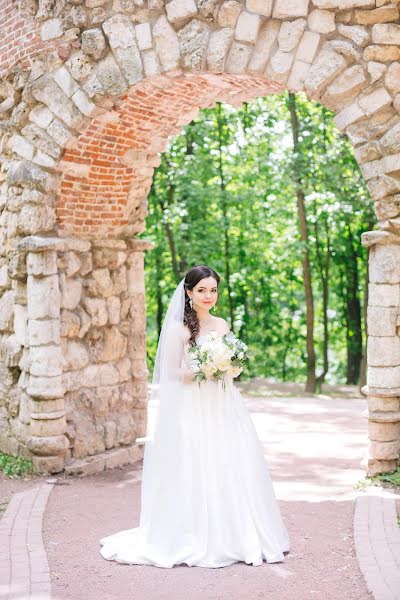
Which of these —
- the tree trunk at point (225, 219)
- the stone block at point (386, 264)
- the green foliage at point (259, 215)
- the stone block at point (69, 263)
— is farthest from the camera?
the tree trunk at point (225, 219)

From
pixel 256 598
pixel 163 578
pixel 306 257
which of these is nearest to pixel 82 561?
pixel 163 578

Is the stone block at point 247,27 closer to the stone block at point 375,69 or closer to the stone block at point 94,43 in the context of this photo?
the stone block at point 375,69

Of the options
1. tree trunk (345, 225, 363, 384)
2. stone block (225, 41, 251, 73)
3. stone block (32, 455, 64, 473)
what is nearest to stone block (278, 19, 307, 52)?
stone block (225, 41, 251, 73)

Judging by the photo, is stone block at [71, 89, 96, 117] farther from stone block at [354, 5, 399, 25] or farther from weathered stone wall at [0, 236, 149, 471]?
stone block at [354, 5, 399, 25]

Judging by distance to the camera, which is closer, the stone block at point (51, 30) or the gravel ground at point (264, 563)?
the gravel ground at point (264, 563)

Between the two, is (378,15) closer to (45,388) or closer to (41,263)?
(41,263)

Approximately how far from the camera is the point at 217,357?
4730 mm

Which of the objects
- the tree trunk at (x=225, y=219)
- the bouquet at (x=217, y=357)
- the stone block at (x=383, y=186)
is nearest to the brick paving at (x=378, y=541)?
the bouquet at (x=217, y=357)

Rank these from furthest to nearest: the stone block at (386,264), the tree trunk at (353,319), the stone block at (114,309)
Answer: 1. the tree trunk at (353,319)
2. the stone block at (114,309)
3. the stone block at (386,264)

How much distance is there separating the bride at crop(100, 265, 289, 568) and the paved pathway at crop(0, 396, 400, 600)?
5.3 inches

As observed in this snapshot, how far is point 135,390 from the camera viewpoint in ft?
26.7

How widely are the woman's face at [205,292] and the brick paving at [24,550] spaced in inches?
77.7

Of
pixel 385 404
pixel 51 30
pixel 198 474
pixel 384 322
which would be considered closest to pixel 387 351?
pixel 384 322

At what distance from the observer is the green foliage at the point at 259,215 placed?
48.6ft
